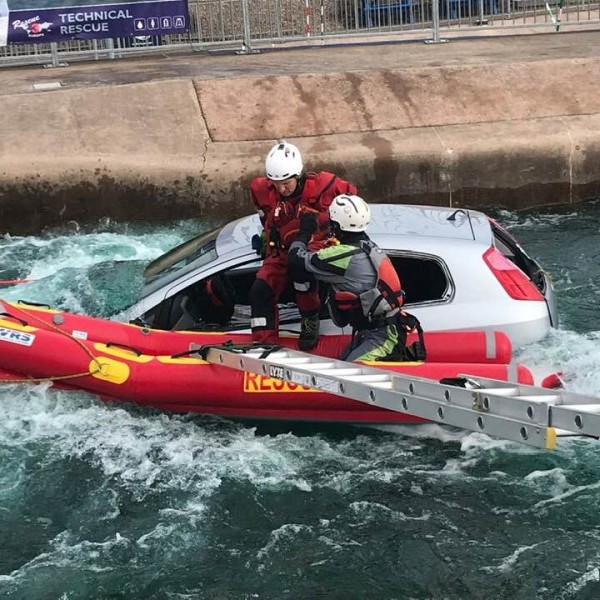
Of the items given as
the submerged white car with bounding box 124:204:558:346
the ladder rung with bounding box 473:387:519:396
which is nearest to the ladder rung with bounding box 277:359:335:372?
the submerged white car with bounding box 124:204:558:346

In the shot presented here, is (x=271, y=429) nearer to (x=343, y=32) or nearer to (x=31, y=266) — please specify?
(x=31, y=266)

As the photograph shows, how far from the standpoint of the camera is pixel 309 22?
687 inches

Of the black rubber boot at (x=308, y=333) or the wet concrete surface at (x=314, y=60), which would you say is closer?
the black rubber boot at (x=308, y=333)

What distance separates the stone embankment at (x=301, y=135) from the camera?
12.4 m

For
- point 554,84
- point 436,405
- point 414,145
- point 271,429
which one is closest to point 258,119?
point 414,145

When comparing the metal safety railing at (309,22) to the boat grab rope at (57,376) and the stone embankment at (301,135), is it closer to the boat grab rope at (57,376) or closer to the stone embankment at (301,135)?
the stone embankment at (301,135)

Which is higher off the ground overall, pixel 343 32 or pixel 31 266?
pixel 343 32

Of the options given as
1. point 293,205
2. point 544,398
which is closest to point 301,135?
point 293,205

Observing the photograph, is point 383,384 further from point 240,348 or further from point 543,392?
point 240,348

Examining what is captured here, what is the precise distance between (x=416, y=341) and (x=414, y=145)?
5.91m

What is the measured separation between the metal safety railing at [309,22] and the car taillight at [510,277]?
30.7 feet

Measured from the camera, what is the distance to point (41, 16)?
14.4 meters

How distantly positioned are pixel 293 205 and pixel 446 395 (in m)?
2.11

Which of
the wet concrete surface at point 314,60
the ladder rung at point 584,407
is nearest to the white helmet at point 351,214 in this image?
the ladder rung at point 584,407
